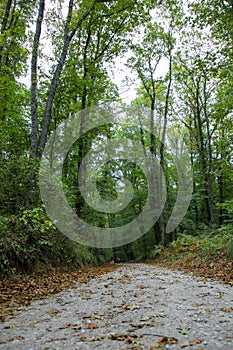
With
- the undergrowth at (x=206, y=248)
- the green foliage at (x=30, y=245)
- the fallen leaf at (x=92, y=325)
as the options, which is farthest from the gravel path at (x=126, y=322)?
the undergrowth at (x=206, y=248)

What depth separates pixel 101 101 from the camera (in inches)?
696

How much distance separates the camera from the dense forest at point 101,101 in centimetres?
868

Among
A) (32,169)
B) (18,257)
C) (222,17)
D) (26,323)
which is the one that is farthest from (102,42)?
(26,323)

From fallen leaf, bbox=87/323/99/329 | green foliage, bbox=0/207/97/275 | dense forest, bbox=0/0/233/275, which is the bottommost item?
fallen leaf, bbox=87/323/99/329

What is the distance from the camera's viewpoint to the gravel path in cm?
291

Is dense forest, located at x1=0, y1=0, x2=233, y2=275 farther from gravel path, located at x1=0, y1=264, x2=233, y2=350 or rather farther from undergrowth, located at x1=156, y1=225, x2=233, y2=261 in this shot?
gravel path, located at x1=0, y1=264, x2=233, y2=350

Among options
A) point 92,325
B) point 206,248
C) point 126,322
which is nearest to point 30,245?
point 92,325

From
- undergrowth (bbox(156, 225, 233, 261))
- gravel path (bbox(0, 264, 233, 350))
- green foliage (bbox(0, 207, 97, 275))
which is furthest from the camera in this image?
undergrowth (bbox(156, 225, 233, 261))

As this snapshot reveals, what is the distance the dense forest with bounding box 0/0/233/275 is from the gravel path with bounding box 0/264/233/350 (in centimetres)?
240

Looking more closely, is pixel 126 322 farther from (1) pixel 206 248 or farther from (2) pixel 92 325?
(1) pixel 206 248

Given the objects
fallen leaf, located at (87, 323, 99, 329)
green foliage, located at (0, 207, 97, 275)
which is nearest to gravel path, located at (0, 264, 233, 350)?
fallen leaf, located at (87, 323, 99, 329)

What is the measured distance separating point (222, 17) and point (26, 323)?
10582mm

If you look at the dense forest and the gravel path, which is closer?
the gravel path

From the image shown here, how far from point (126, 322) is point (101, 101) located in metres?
15.5
